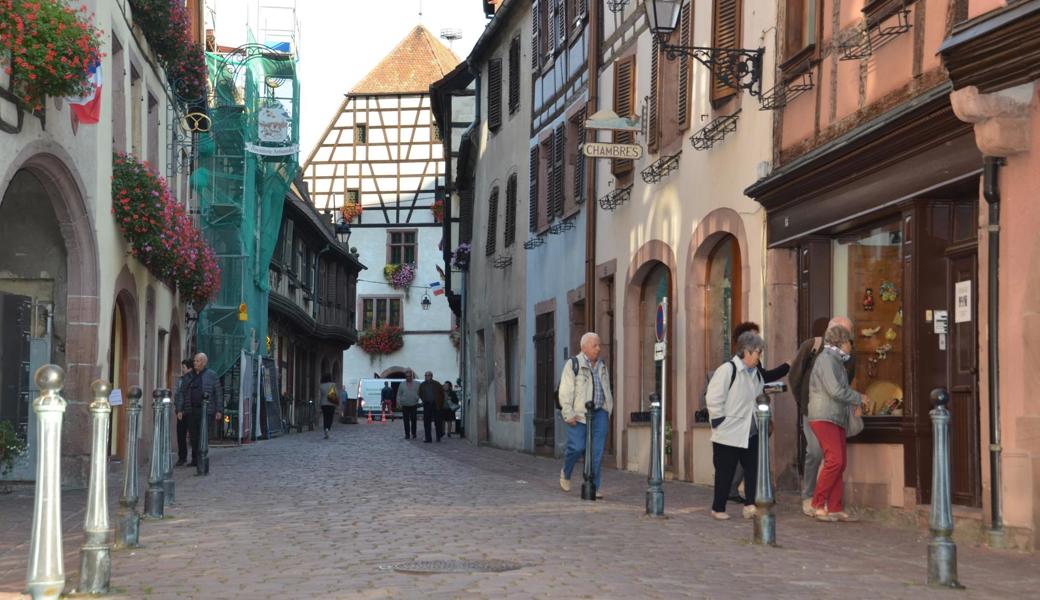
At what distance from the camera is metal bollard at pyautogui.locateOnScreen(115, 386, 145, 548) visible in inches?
400

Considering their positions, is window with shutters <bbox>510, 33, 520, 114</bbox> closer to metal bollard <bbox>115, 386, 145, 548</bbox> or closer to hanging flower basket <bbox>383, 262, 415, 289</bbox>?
metal bollard <bbox>115, 386, 145, 548</bbox>

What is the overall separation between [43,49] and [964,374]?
26.1 ft

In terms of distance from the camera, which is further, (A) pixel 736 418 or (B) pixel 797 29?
(B) pixel 797 29

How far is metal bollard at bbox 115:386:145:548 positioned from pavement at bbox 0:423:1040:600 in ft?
0.56

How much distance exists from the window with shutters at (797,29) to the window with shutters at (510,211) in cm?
1537

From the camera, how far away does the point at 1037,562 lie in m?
9.62

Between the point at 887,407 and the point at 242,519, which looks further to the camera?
the point at 887,407

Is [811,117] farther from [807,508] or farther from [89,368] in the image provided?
[89,368]

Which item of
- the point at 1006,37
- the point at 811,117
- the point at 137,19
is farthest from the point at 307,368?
the point at 1006,37

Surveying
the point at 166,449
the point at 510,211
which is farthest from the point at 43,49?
the point at 510,211

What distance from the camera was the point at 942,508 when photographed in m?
8.29

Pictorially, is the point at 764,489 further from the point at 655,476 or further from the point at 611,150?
the point at 611,150

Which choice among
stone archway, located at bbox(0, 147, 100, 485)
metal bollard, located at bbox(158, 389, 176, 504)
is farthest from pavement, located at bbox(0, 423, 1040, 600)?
stone archway, located at bbox(0, 147, 100, 485)

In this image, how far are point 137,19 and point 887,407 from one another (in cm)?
1181
